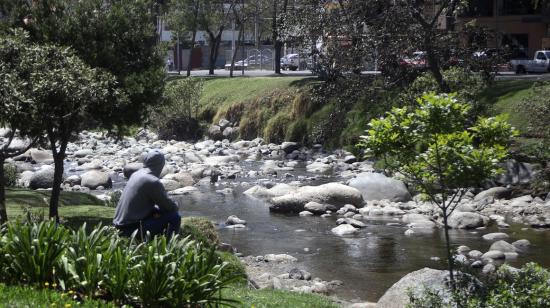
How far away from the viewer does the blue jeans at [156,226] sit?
10172 mm

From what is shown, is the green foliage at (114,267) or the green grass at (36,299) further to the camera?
the green foliage at (114,267)

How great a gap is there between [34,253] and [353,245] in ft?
40.1

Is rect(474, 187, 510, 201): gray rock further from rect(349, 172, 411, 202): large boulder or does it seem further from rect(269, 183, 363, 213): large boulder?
rect(269, 183, 363, 213): large boulder

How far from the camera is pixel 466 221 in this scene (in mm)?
21359

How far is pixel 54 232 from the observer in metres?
8.34

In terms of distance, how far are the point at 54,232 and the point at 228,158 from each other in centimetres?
3010

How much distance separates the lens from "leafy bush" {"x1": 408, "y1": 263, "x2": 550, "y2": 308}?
875cm

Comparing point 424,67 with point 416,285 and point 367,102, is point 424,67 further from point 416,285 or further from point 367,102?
point 416,285

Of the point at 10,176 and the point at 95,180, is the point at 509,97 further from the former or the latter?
the point at 10,176

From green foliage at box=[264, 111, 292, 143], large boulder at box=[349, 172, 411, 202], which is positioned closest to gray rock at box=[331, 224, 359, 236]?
large boulder at box=[349, 172, 411, 202]

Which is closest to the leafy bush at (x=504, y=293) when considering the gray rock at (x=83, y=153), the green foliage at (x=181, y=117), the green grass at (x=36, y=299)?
the green grass at (x=36, y=299)

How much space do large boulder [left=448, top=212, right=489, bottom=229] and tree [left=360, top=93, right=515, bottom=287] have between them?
11182 millimetres

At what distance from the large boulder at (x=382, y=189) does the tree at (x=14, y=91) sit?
14.1 meters

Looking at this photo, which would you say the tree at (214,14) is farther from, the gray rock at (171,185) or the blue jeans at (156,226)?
the blue jeans at (156,226)
